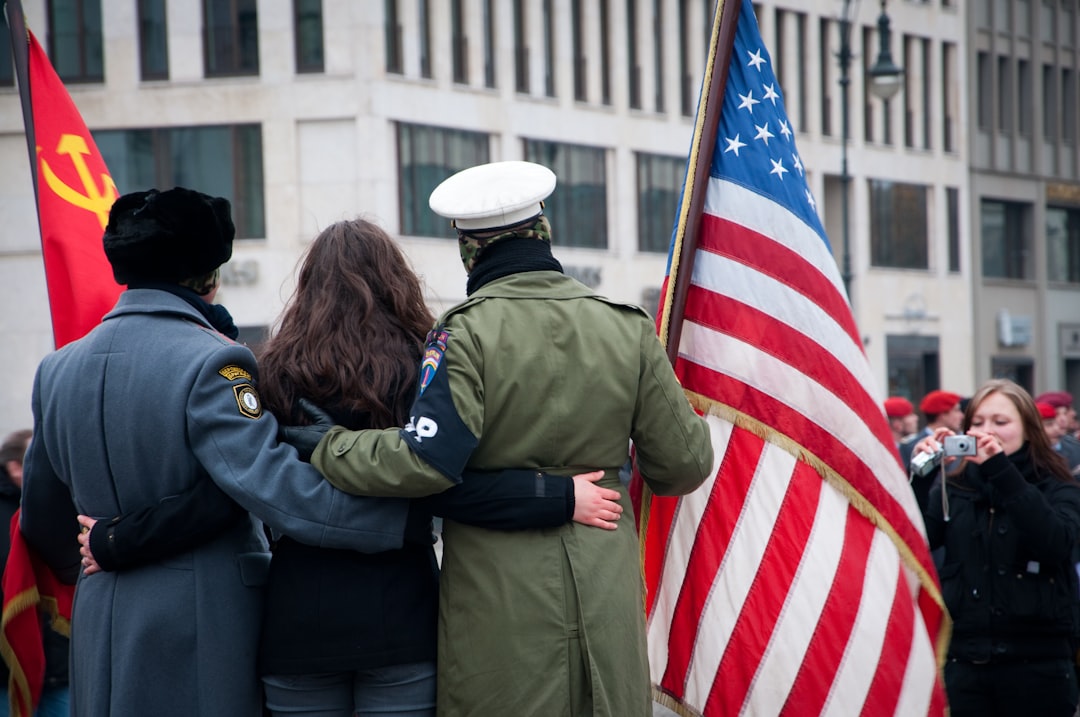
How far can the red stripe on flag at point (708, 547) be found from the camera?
4.72m

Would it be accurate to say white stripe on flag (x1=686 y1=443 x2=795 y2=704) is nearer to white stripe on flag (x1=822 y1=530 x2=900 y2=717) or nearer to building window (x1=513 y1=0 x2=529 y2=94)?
white stripe on flag (x1=822 y1=530 x2=900 y2=717)

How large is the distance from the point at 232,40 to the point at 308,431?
27.7 meters

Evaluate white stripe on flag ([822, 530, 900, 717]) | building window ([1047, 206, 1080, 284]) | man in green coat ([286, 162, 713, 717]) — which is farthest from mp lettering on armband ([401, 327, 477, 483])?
building window ([1047, 206, 1080, 284])

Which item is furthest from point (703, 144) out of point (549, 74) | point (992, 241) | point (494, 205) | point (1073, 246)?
point (1073, 246)

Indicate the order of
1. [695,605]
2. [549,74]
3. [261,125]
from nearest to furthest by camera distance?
[695,605], [261,125], [549,74]

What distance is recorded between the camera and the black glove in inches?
143

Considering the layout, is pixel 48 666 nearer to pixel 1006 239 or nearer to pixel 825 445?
pixel 825 445

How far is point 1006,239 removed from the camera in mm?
43562

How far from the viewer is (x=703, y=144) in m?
4.89

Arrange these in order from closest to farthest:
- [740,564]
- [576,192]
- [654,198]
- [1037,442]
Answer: [740,564] < [1037,442] < [576,192] < [654,198]

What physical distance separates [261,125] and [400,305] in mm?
26545

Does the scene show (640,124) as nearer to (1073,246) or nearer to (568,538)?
(1073,246)

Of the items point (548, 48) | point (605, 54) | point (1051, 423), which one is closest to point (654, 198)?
point (605, 54)

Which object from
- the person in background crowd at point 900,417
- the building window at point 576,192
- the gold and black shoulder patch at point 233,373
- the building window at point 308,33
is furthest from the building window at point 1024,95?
the gold and black shoulder patch at point 233,373
